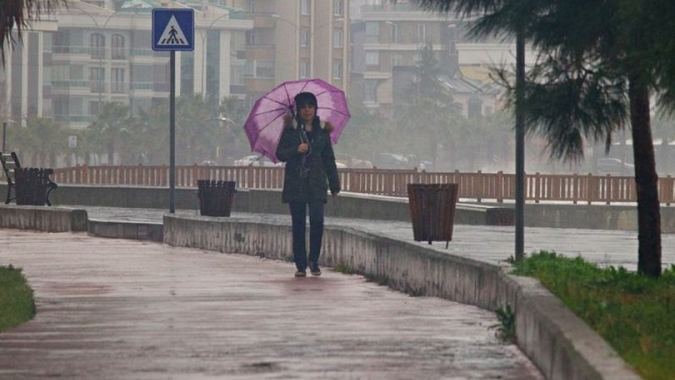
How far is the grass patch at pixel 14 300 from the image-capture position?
12008 millimetres

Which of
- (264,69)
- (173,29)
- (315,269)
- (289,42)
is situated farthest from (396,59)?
(315,269)

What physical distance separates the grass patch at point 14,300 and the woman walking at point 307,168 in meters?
2.70

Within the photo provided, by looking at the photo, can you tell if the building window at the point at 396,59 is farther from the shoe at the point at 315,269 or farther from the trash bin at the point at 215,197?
the shoe at the point at 315,269

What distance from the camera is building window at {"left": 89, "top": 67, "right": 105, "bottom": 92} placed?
13400cm

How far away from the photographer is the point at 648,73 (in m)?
10.1

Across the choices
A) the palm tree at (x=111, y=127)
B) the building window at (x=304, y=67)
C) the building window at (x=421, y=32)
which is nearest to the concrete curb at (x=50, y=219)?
the palm tree at (x=111, y=127)

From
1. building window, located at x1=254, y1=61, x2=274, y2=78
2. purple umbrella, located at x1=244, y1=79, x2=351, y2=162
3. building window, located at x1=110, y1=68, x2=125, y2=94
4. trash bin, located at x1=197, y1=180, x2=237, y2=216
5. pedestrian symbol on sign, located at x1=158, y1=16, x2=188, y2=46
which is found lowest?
A: trash bin, located at x1=197, y1=180, x2=237, y2=216

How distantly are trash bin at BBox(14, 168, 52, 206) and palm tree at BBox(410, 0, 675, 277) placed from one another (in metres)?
17.7

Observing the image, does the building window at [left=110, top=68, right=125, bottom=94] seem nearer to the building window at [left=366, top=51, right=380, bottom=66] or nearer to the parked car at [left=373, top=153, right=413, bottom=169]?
the parked car at [left=373, top=153, right=413, bottom=169]

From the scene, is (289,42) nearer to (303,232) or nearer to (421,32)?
(421,32)

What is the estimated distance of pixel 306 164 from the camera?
17.6 m

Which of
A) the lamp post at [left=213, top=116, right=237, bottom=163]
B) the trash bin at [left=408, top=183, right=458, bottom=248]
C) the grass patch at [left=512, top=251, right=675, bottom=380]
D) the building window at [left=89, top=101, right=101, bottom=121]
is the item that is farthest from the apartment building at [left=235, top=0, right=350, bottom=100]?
the grass patch at [left=512, top=251, right=675, bottom=380]

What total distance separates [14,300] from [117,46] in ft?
405

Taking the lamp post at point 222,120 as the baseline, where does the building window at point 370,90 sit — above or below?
above
